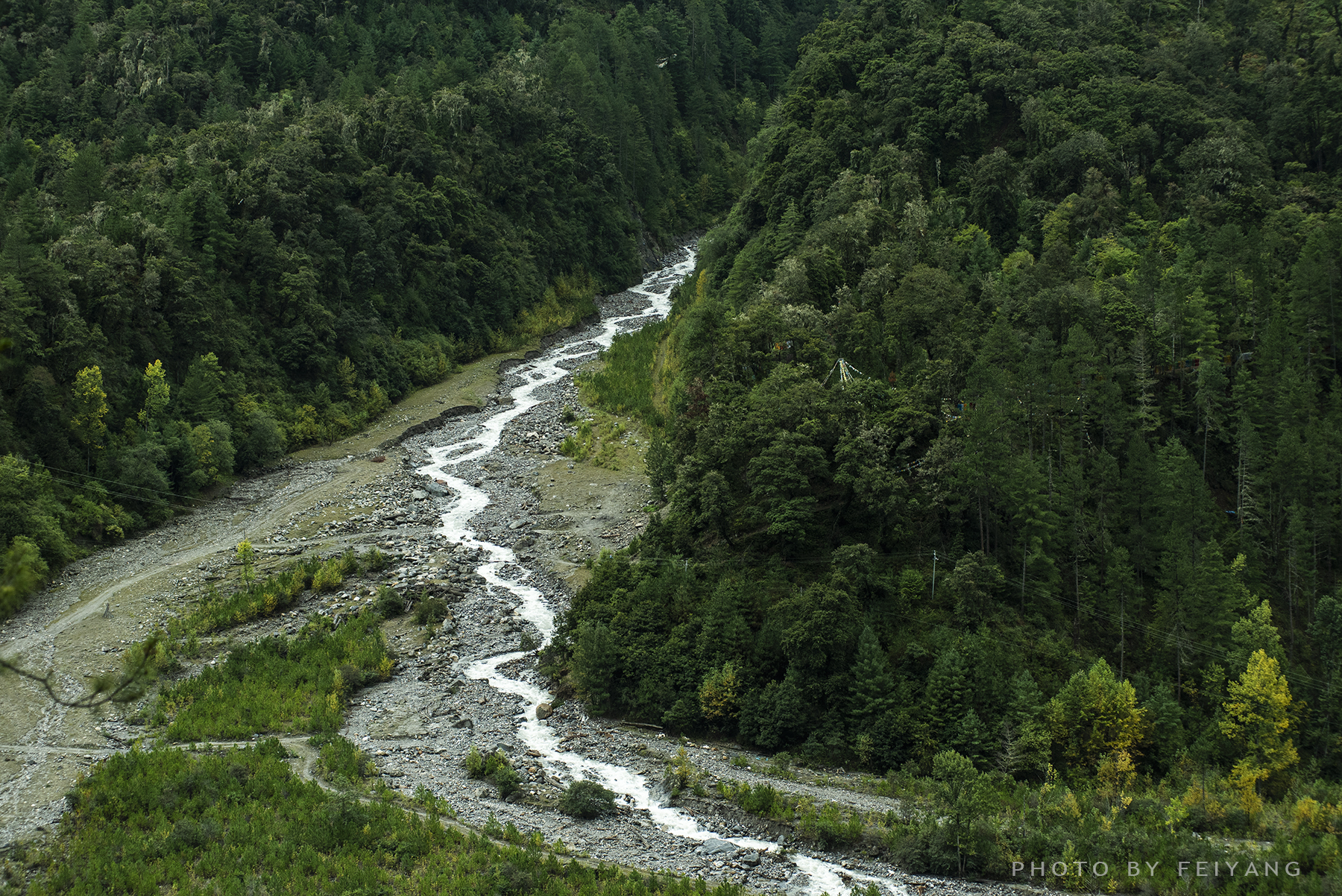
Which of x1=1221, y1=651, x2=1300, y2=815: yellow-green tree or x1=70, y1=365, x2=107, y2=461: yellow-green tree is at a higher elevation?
x1=70, y1=365, x2=107, y2=461: yellow-green tree

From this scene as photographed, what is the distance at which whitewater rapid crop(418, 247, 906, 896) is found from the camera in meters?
34.8

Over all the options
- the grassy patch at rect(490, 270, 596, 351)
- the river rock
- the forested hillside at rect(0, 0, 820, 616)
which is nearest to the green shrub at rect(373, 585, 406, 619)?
the river rock

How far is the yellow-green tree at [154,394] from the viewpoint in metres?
65.6

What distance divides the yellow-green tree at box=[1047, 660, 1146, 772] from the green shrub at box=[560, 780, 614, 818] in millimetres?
16599

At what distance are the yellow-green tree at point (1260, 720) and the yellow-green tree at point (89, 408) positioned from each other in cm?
5970

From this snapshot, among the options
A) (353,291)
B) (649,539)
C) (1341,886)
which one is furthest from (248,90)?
(1341,886)

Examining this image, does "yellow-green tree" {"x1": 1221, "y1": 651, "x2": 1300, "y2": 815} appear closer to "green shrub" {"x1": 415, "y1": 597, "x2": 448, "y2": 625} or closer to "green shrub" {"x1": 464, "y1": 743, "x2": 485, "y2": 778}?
"green shrub" {"x1": 464, "y1": 743, "x2": 485, "y2": 778}

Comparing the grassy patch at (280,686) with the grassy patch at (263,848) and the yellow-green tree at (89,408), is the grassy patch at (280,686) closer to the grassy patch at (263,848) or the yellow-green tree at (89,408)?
the grassy patch at (263,848)

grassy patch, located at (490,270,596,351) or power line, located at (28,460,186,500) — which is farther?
grassy patch, located at (490,270,596,351)

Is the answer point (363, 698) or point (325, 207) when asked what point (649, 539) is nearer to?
point (363, 698)

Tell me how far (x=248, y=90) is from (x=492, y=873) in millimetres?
108550

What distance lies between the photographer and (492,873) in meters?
30.8

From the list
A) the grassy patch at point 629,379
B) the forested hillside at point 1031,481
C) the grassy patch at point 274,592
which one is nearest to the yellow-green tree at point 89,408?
the grassy patch at point 274,592

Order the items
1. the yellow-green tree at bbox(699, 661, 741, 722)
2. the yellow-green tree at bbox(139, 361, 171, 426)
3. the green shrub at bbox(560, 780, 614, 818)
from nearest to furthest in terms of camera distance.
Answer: the green shrub at bbox(560, 780, 614, 818)
the yellow-green tree at bbox(699, 661, 741, 722)
the yellow-green tree at bbox(139, 361, 171, 426)
